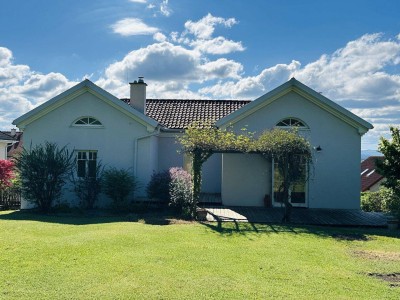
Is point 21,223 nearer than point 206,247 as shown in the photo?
No

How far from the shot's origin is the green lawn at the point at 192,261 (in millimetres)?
7426

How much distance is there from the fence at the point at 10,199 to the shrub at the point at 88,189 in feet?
10.8

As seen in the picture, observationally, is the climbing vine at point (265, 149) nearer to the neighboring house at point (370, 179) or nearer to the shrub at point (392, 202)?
the shrub at point (392, 202)

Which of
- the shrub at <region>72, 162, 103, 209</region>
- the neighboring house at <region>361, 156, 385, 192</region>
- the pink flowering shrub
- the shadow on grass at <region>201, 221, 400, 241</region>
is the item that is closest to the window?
the shrub at <region>72, 162, 103, 209</region>

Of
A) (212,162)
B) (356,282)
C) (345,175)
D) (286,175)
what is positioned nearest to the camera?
(356,282)

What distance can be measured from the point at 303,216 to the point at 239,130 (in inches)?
199

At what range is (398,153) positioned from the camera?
15.8 m

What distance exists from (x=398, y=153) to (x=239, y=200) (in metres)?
7.25

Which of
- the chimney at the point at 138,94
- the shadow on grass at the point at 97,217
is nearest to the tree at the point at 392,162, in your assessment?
the shadow on grass at the point at 97,217

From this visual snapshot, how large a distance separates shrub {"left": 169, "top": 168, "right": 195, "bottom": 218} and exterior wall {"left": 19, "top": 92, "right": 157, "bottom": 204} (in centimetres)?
267

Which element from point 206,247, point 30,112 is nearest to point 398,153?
point 206,247

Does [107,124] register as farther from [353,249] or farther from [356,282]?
[356,282]

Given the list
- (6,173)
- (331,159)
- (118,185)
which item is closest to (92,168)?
(118,185)

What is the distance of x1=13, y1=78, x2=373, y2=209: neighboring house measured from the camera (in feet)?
61.8
